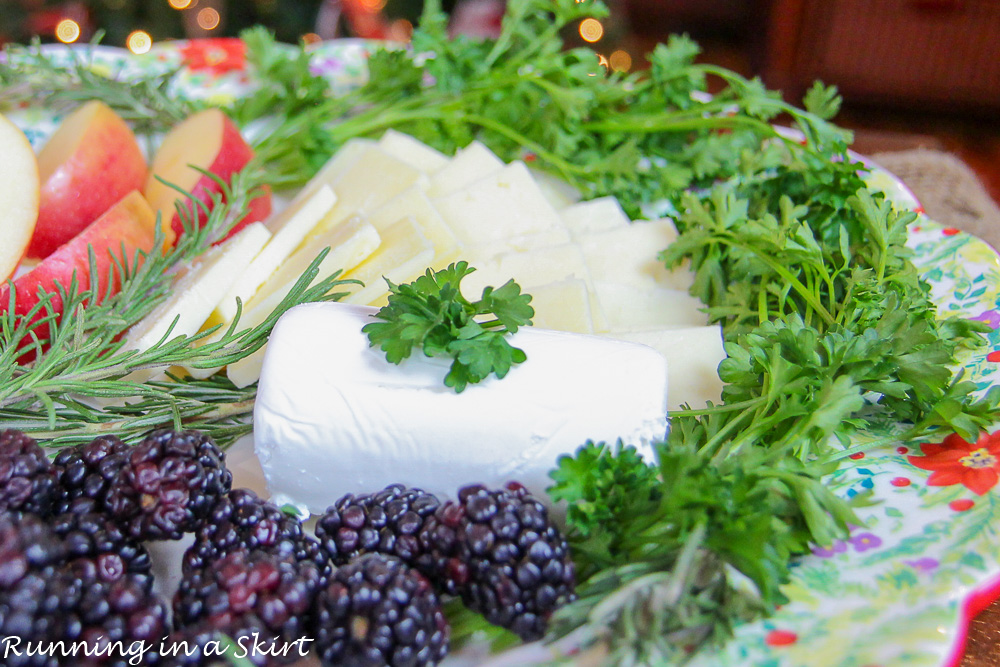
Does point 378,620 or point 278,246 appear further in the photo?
point 278,246

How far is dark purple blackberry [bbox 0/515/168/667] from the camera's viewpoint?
88 cm

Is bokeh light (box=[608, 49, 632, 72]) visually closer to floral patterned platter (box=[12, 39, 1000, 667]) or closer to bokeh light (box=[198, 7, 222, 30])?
bokeh light (box=[198, 7, 222, 30])

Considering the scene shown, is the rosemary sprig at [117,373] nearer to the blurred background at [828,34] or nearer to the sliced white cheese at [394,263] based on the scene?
the sliced white cheese at [394,263]

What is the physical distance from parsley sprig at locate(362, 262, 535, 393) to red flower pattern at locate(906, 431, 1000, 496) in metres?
0.69

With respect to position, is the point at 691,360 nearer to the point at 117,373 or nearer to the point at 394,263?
the point at 394,263

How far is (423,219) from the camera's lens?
1.68 m

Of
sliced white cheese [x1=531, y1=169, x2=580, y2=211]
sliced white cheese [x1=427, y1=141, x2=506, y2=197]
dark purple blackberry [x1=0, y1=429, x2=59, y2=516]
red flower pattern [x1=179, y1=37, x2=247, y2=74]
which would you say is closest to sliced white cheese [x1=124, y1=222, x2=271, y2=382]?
dark purple blackberry [x1=0, y1=429, x2=59, y2=516]

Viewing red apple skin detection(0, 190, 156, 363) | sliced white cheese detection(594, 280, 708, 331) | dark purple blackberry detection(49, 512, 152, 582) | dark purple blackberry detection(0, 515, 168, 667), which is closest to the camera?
dark purple blackberry detection(0, 515, 168, 667)

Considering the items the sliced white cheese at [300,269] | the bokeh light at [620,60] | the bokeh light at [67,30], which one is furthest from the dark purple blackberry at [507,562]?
the bokeh light at [620,60]

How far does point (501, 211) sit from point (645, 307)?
0.42 meters

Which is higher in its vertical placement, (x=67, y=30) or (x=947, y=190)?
(x=67, y=30)

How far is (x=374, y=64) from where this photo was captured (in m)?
2.28

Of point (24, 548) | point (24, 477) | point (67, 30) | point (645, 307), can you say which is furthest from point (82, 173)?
point (67, 30)

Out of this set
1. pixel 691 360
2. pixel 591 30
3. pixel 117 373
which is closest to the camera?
pixel 117 373
